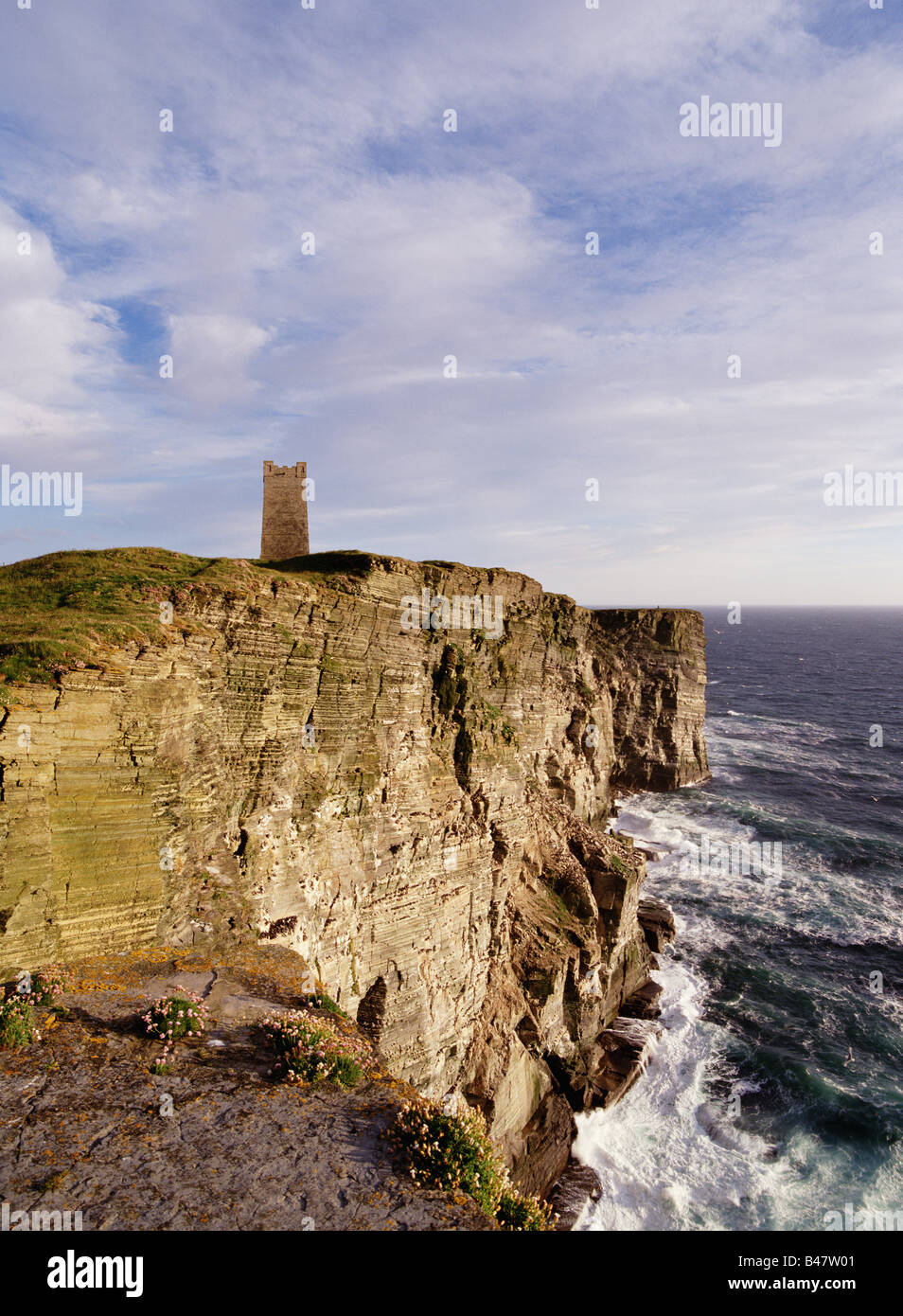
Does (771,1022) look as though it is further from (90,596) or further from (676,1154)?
(90,596)

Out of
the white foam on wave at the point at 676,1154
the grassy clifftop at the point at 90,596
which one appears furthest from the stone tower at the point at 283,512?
the white foam on wave at the point at 676,1154

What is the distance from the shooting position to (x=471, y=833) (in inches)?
1125

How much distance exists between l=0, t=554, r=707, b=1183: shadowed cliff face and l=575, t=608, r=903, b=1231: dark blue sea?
348cm

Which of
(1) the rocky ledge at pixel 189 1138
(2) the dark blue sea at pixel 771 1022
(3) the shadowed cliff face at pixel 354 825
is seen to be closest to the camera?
(1) the rocky ledge at pixel 189 1138

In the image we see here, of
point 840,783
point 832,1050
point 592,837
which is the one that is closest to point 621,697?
point 840,783

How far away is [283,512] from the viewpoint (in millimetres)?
35594

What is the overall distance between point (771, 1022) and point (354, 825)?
2429 cm

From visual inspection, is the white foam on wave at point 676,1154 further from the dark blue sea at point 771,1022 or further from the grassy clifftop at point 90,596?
the grassy clifftop at point 90,596

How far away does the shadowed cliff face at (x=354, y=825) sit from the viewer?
1370 cm

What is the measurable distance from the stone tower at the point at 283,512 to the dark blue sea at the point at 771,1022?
3066cm

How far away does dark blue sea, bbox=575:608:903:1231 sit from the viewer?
23.6m

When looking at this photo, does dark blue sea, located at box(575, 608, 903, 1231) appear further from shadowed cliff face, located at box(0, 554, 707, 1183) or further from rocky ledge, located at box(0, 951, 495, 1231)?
rocky ledge, located at box(0, 951, 495, 1231)
